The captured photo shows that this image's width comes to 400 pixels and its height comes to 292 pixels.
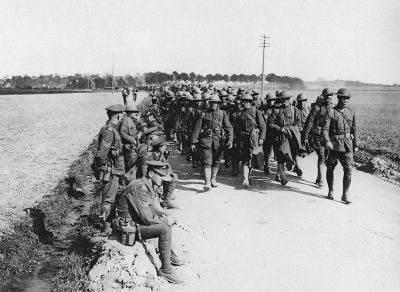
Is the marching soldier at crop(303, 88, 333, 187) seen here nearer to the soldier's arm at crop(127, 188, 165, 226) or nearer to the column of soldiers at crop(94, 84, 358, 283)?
the column of soldiers at crop(94, 84, 358, 283)

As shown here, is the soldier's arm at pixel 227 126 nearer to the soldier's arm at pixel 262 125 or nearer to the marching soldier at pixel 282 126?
the soldier's arm at pixel 262 125

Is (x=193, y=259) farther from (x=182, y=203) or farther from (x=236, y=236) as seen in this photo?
(x=182, y=203)


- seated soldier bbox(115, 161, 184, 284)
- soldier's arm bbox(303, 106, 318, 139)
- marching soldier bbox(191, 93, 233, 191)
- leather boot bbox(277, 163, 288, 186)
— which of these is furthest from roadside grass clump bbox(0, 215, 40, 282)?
soldier's arm bbox(303, 106, 318, 139)

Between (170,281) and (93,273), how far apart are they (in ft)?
3.26

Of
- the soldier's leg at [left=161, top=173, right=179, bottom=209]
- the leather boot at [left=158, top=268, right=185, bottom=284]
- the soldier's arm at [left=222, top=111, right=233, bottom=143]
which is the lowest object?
the leather boot at [left=158, top=268, right=185, bottom=284]

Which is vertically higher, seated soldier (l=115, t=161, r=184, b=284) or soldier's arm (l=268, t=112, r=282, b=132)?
soldier's arm (l=268, t=112, r=282, b=132)

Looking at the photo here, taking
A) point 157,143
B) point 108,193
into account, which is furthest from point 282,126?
point 108,193

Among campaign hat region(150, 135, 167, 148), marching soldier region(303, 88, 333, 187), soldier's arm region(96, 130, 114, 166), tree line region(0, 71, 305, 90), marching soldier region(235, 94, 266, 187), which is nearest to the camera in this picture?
soldier's arm region(96, 130, 114, 166)

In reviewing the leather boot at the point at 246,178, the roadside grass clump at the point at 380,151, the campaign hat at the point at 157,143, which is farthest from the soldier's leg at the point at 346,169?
the roadside grass clump at the point at 380,151

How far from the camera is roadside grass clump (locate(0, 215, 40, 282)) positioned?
6.27 metres

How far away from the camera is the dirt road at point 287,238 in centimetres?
561

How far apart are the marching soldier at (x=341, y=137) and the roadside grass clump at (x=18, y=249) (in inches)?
235

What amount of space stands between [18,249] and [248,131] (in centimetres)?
565

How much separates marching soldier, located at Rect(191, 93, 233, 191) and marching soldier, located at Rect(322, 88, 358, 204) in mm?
2366
